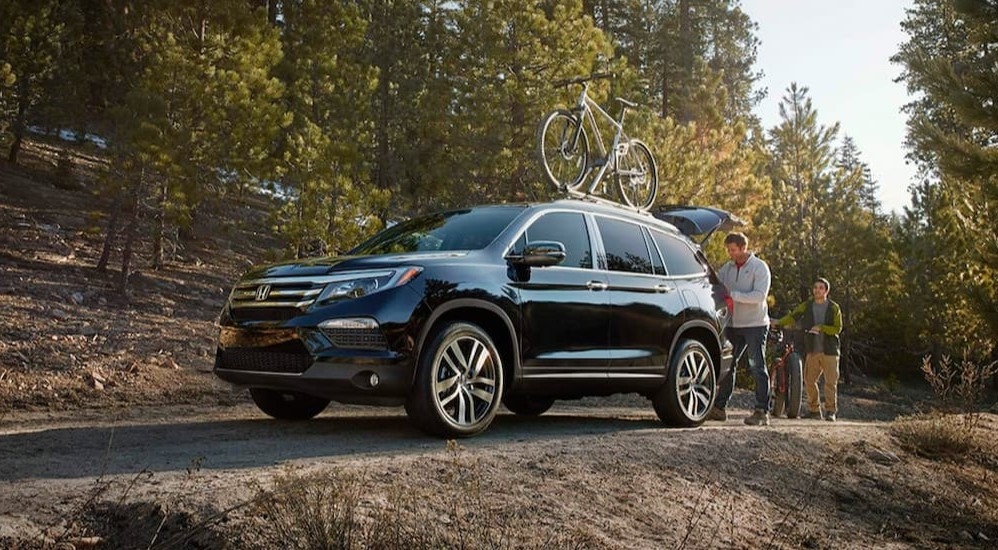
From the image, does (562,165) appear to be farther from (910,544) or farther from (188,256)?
(188,256)

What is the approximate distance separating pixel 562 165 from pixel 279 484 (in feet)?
26.3

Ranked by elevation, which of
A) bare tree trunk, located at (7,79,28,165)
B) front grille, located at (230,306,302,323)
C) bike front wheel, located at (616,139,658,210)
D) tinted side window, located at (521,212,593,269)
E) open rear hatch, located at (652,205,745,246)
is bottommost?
front grille, located at (230,306,302,323)

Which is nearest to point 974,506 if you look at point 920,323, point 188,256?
point 188,256

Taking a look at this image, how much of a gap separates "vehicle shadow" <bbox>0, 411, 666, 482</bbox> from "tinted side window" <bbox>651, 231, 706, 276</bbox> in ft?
5.15

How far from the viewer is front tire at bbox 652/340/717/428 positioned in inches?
355

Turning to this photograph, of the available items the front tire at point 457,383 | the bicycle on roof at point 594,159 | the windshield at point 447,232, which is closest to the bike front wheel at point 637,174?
the bicycle on roof at point 594,159

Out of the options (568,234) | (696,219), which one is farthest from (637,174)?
(568,234)

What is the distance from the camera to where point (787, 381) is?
44.9ft

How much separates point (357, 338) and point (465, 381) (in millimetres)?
901

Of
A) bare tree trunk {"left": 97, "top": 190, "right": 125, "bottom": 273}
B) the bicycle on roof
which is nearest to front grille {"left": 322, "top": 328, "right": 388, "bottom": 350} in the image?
the bicycle on roof

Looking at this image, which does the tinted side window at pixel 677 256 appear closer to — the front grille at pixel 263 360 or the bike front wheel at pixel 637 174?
the bike front wheel at pixel 637 174

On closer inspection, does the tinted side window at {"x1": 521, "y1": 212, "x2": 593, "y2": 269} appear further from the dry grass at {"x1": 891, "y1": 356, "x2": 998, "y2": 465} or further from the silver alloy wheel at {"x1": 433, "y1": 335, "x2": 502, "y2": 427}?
the dry grass at {"x1": 891, "y1": 356, "x2": 998, "y2": 465}

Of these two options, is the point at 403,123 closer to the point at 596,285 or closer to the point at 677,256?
the point at 677,256

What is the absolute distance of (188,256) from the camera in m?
22.0
